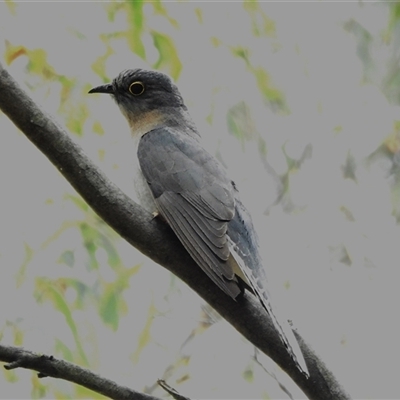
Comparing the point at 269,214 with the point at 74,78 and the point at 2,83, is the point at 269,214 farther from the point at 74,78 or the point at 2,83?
the point at 2,83

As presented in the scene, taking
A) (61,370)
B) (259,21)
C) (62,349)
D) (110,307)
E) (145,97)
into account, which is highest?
(259,21)

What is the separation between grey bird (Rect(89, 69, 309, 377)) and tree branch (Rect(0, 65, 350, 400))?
0.08m

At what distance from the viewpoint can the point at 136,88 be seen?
5.18 m

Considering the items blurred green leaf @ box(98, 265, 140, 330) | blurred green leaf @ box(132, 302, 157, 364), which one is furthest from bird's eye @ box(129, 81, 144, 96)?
blurred green leaf @ box(132, 302, 157, 364)

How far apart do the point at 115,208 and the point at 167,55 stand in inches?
102

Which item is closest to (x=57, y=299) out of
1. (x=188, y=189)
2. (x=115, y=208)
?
(x=188, y=189)

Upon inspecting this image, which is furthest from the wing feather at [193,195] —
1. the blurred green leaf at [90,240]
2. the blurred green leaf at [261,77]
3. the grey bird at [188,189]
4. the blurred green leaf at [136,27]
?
the blurred green leaf at [261,77]

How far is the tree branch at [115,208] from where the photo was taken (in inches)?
115

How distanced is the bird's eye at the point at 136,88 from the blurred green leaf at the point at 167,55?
1.04 ft

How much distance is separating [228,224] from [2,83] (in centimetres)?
156

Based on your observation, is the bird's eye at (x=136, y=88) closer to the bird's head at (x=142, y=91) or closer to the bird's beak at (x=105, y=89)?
the bird's head at (x=142, y=91)

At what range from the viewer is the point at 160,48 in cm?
533

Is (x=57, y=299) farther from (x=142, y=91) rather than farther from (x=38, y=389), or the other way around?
(x=142, y=91)

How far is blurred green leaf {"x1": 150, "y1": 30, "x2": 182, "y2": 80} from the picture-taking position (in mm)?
5281
